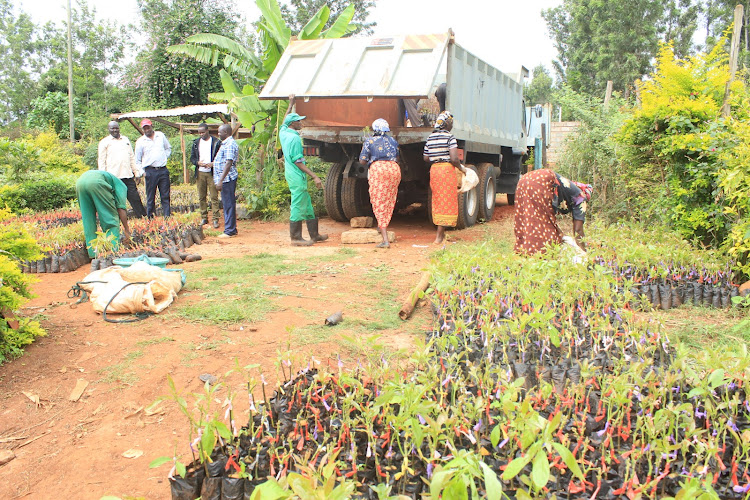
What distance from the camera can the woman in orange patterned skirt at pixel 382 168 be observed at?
25.5ft

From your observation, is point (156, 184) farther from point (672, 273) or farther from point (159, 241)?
point (672, 273)

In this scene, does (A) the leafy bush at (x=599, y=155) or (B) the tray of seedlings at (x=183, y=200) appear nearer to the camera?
(A) the leafy bush at (x=599, y=155)

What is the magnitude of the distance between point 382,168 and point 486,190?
10.5ft

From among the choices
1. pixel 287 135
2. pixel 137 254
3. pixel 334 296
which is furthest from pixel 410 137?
pixel 137 254

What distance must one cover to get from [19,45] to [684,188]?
43.9 metres

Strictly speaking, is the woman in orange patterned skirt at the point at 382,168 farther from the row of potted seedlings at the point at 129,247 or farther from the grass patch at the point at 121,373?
the grass patch at the point at 121,373

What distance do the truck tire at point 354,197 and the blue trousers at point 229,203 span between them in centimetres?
181

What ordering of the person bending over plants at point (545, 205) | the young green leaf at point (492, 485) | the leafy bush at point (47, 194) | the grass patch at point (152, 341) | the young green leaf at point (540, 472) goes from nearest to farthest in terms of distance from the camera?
the young green leaf at point (492, 485), the young green leaf at point (540, 472), the grass patch at point (152, 341), the person bending over plants at point (545, 205), the leafy bush at point (47, 194)

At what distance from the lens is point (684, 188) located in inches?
247

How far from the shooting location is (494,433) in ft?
6.31

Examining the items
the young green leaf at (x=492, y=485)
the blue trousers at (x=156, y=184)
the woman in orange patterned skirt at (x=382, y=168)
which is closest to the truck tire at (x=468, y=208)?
the woman in orange patterned skirt at (x=382, y=168)

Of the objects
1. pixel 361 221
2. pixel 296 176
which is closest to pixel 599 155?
pixel 361 221

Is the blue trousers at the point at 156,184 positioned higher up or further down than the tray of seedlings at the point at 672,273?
higher up

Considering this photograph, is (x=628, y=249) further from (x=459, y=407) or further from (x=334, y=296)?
(x=459, y=407)
